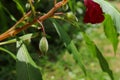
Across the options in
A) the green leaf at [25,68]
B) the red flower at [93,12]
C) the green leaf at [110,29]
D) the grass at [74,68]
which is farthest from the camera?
the grass at [74,68]

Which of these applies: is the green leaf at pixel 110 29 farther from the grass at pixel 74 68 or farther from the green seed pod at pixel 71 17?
the grass at pixel 74 68

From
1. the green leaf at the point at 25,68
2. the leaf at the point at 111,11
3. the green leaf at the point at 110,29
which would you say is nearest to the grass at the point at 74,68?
the green leaf at the point at 25,68

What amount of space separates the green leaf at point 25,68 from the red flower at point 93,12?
1.35 feet

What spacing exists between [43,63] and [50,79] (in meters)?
0.39

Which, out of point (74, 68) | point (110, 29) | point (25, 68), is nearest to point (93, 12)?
point (110, 29)

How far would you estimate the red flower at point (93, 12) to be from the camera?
1707mm

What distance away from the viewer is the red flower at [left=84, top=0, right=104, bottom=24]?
5.60 feet

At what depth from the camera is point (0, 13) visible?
3260 millimetres

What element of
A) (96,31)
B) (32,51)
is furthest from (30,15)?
(96,31)

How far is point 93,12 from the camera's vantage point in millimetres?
1703

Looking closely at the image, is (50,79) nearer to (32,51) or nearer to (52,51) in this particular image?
(32,51)

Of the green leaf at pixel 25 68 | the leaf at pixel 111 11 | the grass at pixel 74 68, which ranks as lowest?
the grass at pixel 74 68

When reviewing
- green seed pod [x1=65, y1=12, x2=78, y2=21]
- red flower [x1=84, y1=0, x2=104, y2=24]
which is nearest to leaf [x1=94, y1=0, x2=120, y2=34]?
red flower [x1=84, y1=0, x2=104, y2=24]

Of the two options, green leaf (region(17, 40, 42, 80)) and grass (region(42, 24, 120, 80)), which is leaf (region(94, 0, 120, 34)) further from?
grass (region(42, 24, 120, 80))
